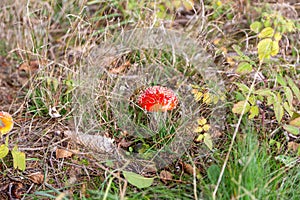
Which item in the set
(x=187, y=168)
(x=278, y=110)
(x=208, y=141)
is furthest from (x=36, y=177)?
(x=278, y=110)

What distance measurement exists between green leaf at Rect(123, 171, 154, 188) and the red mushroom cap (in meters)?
0.39

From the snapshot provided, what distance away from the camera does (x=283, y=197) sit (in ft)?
6.32

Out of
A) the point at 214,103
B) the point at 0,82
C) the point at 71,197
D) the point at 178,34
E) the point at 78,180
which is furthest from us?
the point at 0,82

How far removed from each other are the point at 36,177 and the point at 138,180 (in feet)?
1.83

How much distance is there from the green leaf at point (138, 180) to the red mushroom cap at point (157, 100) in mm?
390

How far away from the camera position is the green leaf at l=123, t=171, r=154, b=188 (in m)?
2.06

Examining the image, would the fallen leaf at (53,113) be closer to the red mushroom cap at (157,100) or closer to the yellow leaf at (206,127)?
the red mushroom cap at (157,100)

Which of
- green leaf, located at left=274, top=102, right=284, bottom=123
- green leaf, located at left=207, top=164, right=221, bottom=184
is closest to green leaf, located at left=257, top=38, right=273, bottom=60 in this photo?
green leaf, located at left=274, top=102, right=284, bottom=123

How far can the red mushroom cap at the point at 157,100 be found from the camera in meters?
2.32

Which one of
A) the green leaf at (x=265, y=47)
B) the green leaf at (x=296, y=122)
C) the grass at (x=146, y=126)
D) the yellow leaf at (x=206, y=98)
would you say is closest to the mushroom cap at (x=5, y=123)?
the grass at (x=146, y=126)

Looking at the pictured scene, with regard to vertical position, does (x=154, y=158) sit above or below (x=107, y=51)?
below

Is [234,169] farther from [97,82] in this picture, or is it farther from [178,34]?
[178,34]

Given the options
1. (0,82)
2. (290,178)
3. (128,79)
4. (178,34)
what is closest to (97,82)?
(128,79)

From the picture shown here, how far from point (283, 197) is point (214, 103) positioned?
70cm
